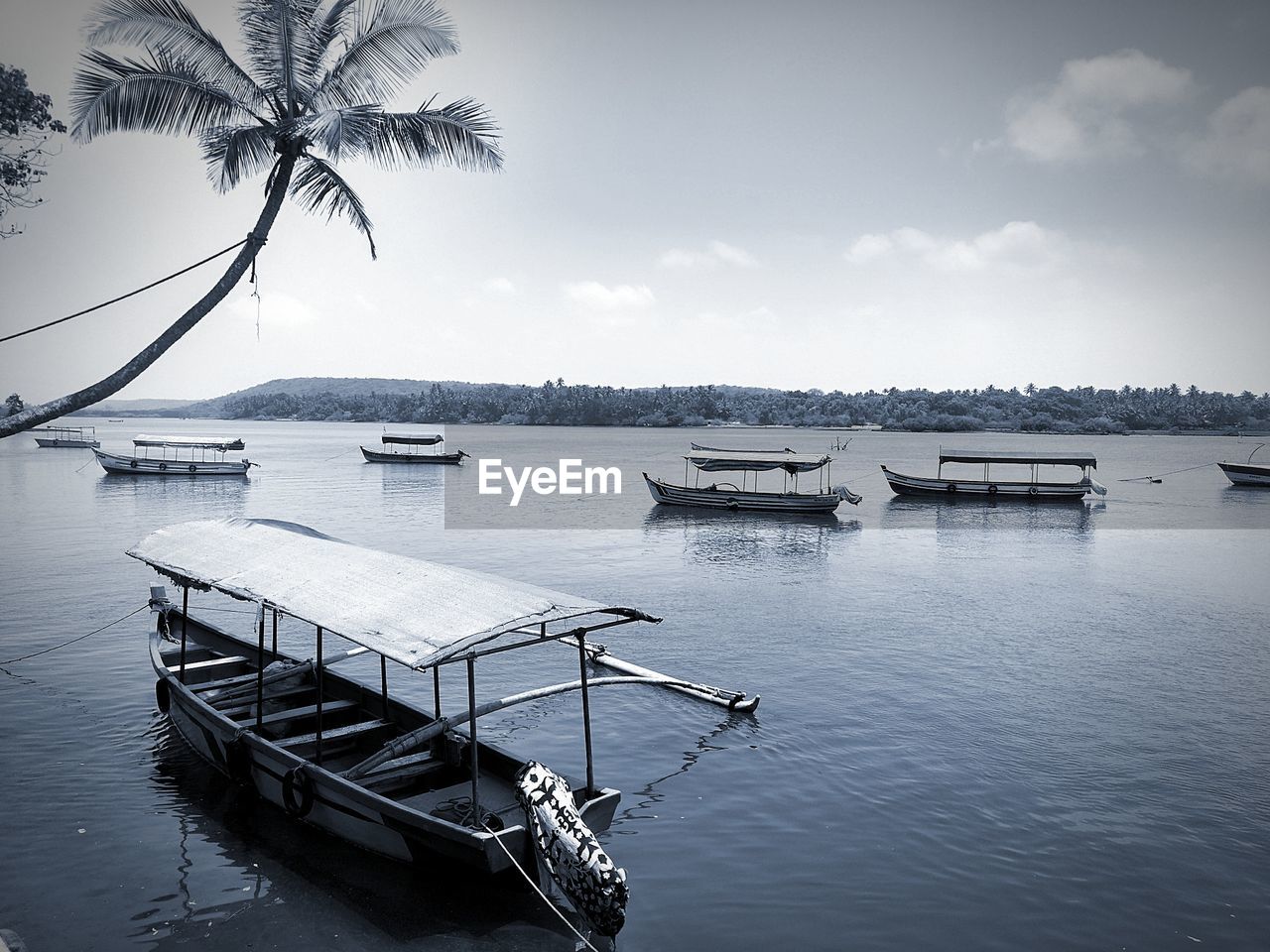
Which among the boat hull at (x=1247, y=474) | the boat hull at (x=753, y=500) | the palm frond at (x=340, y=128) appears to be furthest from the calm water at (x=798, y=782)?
the boat hull at (x=1247, y=474)

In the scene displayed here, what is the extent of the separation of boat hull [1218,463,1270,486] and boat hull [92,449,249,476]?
79.0 m

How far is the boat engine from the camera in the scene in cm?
830

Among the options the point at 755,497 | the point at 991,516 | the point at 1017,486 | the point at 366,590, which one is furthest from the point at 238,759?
the point at 1017,486

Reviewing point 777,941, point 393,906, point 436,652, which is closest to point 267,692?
point 393,906

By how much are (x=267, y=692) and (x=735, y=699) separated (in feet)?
25.9

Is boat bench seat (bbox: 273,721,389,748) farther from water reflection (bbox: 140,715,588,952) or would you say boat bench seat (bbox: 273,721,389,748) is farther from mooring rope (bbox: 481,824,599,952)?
mooring rope (bbox: 481,824,599,952)

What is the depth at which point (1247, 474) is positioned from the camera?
71875mm

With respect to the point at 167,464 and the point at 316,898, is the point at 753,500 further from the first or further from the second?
the point at 167,464

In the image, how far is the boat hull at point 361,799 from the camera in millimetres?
8945

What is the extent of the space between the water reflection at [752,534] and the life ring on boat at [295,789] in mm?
24095

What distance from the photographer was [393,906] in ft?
30.9

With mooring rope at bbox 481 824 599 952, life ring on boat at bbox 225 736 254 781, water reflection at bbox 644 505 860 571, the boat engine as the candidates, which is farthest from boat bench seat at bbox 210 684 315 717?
water reflection at bbox 644 505 860 571

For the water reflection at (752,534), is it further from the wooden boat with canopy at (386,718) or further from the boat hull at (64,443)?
the boat hull at (64,443)

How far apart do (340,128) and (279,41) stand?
3464 millimetres
